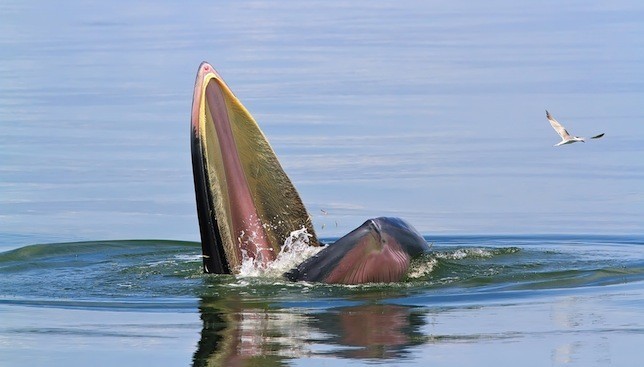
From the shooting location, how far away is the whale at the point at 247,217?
11.8 meters

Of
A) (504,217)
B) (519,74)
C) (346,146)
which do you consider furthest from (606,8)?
(504,217)

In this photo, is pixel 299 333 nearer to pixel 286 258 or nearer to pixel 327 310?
pixel 327 310

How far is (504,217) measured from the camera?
1622 cm

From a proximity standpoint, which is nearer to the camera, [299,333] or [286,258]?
[299,333]

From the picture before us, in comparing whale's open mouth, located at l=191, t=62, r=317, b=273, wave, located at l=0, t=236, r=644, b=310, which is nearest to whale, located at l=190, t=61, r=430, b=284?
whale's open mouth, located at l=191, t=62, r=317, b=273

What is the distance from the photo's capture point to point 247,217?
40.0 ft

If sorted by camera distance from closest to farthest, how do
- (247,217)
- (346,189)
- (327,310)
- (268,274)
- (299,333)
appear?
1. (299,333)
2. (327,310)
3. (268,274)
4. (247,217)
5. (346,189)

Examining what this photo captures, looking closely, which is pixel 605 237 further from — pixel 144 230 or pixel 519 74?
pixel 519 74

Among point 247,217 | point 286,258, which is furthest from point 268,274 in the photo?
point 247,217

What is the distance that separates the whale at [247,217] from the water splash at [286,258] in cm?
3

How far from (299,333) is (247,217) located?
6.07ft

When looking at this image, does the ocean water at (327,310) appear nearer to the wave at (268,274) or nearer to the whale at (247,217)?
the wave at (268,274)

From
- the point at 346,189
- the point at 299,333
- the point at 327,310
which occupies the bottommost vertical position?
the point at 299,333

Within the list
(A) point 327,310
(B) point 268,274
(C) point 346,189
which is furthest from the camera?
(C) point 346,189
